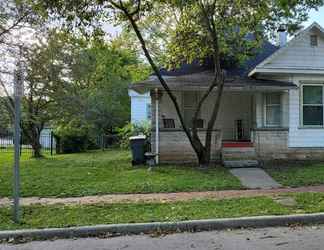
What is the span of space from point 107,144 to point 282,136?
616 inches

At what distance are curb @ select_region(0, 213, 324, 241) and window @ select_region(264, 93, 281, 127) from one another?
9543mm

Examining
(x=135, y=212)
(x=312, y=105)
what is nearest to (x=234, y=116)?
(x=312, y=105)

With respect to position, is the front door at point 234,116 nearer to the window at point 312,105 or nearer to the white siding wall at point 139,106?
the window at point 312,105

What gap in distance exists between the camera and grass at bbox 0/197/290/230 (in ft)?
24.1

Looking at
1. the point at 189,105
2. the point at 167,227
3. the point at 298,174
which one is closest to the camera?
the point at 167,227

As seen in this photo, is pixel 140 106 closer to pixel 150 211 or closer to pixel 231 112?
pixel 231 112

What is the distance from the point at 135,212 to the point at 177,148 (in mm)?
7931

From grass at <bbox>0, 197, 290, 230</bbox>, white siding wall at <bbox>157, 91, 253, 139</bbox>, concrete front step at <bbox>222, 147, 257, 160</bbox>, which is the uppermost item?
white siding wall at <bbox>157, 91, 253, 139</bbox>

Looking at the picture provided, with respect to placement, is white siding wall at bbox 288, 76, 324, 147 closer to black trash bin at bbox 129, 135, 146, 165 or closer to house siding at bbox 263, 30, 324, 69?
house siding at bbox 263, 30, 324, 69

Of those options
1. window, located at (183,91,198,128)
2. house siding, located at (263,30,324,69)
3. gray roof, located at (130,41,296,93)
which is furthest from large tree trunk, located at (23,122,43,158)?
house siding, located at (263,30,324,69)

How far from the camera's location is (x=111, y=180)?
11.7 meters

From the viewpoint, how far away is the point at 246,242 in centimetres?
623

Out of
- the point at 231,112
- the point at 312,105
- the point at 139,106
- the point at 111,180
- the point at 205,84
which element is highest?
the point at 205,84

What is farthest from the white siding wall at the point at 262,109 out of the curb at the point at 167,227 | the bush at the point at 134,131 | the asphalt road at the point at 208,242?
the asphalt road at the point at 208,242
